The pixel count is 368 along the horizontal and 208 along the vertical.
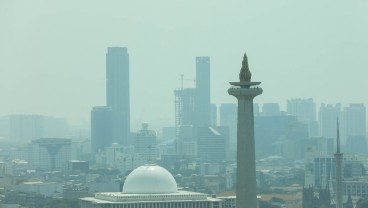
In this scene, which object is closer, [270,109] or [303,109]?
[270,109]

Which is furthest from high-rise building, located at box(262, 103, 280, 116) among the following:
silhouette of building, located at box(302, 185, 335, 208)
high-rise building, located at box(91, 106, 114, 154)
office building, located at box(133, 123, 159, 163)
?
silhouette of building, located at box(302, 185, 335, 208)

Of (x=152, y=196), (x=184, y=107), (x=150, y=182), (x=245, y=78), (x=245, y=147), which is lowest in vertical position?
(x=152, y=196)

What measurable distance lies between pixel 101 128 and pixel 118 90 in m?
17.5

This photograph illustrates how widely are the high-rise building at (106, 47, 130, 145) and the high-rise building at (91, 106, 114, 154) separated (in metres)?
2.07

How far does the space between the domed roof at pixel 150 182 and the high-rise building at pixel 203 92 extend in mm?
112992

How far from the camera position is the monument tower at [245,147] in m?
24.6

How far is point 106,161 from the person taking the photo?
13975 centimetres

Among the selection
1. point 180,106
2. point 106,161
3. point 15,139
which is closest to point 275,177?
point 106,161

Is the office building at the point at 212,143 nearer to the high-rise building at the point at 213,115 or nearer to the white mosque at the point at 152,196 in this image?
the high-rise building at the point at 213,115

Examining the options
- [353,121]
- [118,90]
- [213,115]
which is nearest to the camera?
[353,121]

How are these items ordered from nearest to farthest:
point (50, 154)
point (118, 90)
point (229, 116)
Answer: point (50, 154), point (229, 116), point (118, 90)

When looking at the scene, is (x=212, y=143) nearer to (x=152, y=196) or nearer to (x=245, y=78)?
(x=152, y=196)

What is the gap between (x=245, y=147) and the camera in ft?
80.9

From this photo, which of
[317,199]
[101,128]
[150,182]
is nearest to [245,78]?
[150,182]
